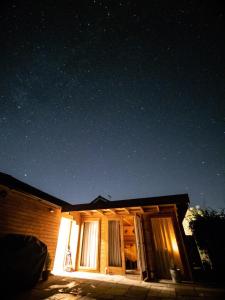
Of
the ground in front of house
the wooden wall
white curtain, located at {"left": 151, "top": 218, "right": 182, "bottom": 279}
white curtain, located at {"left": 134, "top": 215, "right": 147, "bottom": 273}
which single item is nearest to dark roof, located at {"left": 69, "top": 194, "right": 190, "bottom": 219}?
white curtain, located at {"left": 134, "top": 215, "right": 147, "bottom": 273}

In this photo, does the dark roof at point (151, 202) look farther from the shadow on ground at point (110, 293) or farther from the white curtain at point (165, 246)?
the shadow on ground at point (110, 293)

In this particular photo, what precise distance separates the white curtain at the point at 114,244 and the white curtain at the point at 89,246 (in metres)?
0.83

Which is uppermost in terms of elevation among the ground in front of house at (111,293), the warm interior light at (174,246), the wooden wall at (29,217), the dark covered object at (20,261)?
the wooden wall at (29,217)

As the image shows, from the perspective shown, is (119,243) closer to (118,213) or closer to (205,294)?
(118,213)

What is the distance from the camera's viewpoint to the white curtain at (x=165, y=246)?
7.63 metres

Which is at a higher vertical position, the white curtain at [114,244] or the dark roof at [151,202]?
the dark roof at [151,202]

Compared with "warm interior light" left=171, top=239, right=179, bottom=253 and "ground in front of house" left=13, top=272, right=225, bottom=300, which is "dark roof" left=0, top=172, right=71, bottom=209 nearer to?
"ground in front of house" left=13, top=272, right=225, bottom=300

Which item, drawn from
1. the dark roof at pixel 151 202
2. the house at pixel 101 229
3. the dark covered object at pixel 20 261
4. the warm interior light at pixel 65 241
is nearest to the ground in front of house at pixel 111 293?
the dark covered object at pixel 20 261

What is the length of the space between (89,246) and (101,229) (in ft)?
3.66

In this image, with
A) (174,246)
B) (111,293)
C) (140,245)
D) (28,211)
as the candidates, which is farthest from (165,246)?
(28,211)

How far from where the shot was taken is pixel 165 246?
8.18m

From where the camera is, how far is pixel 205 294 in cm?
475

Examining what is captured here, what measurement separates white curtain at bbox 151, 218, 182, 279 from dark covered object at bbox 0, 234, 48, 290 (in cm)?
519

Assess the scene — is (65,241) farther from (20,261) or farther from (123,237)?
(20,261)
